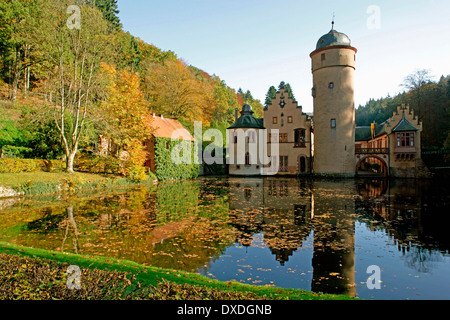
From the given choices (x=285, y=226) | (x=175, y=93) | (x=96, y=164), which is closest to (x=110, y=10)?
(x=175, y=93)

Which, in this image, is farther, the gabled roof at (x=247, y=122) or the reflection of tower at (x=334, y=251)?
the gabled roof at (x=247, y=122)

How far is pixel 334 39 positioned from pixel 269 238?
32.6m

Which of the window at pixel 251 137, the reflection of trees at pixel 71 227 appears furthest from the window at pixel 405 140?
the reflection of trees at pixel 71 227

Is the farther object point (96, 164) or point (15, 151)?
point (96, 164)

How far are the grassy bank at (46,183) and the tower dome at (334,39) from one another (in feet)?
97.2

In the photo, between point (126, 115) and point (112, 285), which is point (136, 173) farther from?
point (112, 285)

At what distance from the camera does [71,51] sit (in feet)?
72.9

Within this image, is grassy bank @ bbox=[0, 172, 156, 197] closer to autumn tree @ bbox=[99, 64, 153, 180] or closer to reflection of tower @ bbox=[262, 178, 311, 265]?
autumn tree @ bbox=[99, 64, 153, 180]

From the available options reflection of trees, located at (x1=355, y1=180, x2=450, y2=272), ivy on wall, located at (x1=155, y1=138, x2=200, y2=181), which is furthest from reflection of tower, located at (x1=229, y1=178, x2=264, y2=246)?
ivy on wall, located at (x1=155, y1=138, x2=200, y2=181)

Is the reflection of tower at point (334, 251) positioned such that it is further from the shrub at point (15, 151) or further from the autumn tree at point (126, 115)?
the shrub at point (15, 151)

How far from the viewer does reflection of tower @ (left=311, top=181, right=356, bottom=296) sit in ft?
18.4

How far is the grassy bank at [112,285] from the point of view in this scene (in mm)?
4051
